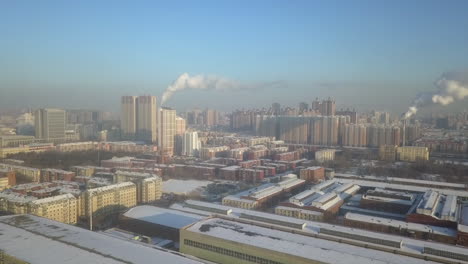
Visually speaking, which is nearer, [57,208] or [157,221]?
[157,221]

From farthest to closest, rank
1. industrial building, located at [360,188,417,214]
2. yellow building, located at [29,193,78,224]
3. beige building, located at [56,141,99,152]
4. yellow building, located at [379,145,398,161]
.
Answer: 1. beige building, located at [56,141,99,152]
2. yellow building, located at [379,145,398,161]
3. industrial building, located at [360,188,417,214]
4. yellow building, located at [29,193,78,224]

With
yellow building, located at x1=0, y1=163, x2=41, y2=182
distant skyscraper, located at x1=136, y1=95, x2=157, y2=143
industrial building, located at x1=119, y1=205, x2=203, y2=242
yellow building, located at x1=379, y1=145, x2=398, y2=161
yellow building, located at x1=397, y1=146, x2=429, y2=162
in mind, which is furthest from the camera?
distant skyscraper, located at x1=136, y1=95, x2=157, y2=143

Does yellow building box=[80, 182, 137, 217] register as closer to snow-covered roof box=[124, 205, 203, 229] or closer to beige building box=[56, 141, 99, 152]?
snow-covered roof box=[124, 205, 203, 229]

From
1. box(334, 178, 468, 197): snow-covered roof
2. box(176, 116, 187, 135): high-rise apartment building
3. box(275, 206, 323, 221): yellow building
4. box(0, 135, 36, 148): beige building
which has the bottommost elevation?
box(275, 206, 323, 221): yellow building

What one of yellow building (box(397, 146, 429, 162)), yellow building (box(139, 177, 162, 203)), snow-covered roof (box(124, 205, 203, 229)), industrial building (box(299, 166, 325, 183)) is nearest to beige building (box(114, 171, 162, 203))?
yellow building (box(139, 177, 162, 203))

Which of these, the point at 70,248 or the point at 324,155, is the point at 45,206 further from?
the point at 324,155

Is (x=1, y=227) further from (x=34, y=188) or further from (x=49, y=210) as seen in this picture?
(x=34, y=188)

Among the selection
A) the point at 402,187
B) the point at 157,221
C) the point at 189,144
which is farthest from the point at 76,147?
the point at 402,187

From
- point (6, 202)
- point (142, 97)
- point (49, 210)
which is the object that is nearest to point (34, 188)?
point (6, 202)
